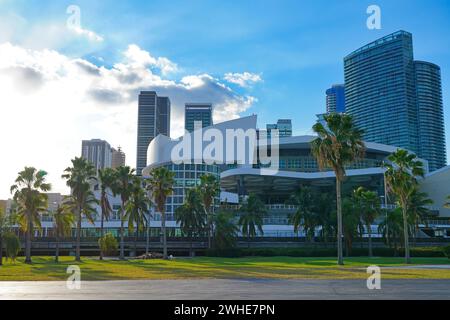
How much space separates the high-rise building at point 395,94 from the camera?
180538mm

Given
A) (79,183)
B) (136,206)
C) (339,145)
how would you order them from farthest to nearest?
1. (136,206)
2. (79,183)
3. (339,145)

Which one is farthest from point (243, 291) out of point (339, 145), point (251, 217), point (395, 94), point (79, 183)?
point (395, 94)

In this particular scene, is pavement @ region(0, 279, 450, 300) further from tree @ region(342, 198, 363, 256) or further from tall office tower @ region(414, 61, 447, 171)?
tall office tower @ region(414, 61, 447, 171)

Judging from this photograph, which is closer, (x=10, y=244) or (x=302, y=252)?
(x=10, y=244)

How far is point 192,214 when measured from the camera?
6625 cm

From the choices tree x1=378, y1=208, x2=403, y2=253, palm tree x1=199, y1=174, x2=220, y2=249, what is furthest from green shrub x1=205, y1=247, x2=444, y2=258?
palm tree x1=199, y1=174, x2=220, y2=249

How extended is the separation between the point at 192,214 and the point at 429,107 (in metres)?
154

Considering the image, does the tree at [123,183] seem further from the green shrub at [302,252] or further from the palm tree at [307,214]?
the palm tree at [307,214]

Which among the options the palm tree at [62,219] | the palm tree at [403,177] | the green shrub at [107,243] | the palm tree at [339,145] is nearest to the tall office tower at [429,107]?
the palm tree at [403,177]

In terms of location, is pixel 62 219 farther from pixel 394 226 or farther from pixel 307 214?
pixel 394 226
